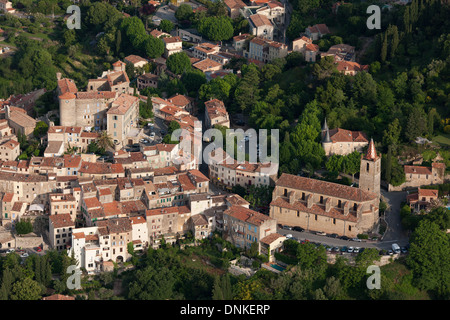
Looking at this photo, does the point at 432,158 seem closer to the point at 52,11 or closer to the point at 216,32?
the point at 216,32

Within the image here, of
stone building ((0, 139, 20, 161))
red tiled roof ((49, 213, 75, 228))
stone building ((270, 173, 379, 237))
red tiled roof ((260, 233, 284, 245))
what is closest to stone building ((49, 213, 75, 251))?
red tiled roof ((49, 213, 75, 228))

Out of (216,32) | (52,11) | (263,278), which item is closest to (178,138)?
(263,278)

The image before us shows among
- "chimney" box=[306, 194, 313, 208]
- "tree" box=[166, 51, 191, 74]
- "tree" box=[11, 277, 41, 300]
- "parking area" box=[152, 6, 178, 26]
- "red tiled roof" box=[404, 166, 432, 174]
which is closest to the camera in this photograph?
"tree" box=[11, 277, 41, 300]

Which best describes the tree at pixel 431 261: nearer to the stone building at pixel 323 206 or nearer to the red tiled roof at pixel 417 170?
the stone building at pixel 323 206

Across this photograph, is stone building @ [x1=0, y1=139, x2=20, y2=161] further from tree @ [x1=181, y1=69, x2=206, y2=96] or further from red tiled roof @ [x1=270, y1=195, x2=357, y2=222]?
red tiled roof @ [x1=270, y1=195, x2=357, y2=222]

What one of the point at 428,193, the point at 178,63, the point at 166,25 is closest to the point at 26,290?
the point at 428,193

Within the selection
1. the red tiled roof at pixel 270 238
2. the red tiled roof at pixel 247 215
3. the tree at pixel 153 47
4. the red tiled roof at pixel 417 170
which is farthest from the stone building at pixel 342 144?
the tree at pixel 153 47

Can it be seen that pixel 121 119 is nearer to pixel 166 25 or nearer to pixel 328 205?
pixel 328 205
